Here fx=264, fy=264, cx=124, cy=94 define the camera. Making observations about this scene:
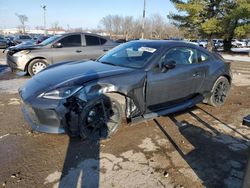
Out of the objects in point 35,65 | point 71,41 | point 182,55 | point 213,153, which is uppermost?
point 71,41

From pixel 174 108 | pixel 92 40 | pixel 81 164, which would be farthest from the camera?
pixel 92 40

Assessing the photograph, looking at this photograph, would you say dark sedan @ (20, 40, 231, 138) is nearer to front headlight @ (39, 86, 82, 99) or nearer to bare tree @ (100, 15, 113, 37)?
front headlight @ (39, 86, 82, 99)

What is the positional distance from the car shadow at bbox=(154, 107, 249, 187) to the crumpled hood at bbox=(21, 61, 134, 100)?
138cm

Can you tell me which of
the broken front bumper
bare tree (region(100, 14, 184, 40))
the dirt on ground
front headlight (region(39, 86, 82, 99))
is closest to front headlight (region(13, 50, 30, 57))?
the dirt on ground

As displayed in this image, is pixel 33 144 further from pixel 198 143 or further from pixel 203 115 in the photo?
pixel 203 115

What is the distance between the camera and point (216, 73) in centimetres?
560

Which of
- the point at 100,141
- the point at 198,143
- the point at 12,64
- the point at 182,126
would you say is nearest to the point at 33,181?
the point at 100,141

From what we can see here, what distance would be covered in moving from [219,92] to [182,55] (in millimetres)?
1510

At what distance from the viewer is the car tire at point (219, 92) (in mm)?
5734

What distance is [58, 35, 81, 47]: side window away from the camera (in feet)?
31.2

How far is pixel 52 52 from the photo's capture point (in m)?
9.25

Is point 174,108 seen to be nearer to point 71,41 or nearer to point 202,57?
point 202,57

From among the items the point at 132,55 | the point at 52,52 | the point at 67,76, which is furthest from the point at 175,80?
the point at 52,52

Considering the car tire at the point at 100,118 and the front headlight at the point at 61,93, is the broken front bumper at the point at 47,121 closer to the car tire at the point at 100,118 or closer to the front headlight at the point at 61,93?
the front headlight at the point at 61,93
